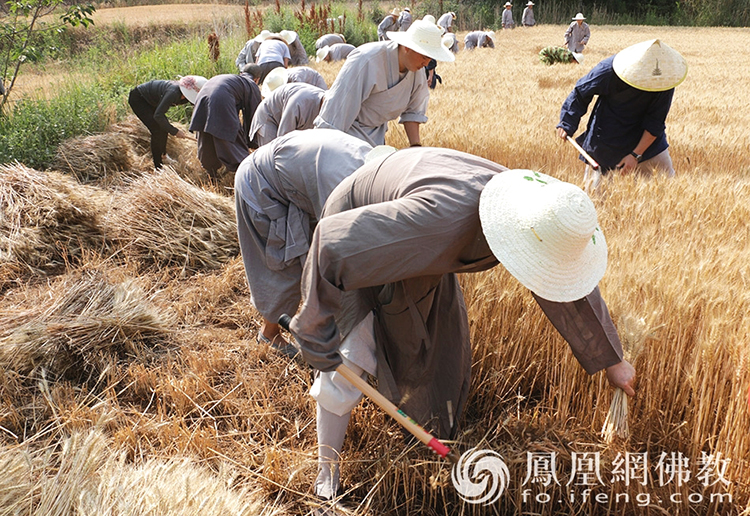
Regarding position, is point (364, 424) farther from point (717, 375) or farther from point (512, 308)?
point (717, 375)

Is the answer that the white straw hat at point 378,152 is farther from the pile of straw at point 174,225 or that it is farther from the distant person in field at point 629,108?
the pile of straw at point 174,225

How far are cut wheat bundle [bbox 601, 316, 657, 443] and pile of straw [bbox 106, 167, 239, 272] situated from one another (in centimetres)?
276

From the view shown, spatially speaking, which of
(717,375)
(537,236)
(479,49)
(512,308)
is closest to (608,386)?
(717,375)

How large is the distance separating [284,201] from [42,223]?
2.25 m

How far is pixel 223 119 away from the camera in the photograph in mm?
4422

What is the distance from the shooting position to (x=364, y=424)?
2.02 meters

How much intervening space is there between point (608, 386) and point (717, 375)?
0.96ft

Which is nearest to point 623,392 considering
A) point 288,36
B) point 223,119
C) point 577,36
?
point 223,119

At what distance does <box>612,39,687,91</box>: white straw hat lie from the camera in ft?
10.5

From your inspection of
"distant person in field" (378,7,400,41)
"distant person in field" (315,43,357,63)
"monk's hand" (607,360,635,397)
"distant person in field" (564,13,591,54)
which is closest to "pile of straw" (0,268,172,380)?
"monk's hand" (607,360,635,397)

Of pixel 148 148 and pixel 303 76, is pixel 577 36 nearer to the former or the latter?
pixel 148 148

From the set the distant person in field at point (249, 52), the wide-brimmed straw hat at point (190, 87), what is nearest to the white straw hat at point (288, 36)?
the distant person in field at point (249, 52)

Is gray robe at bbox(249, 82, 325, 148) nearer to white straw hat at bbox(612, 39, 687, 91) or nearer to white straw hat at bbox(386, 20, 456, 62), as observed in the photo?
white straw hat at bbox(386, 20, 456, 62)

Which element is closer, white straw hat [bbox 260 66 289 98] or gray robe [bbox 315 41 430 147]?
gray robe [bbox 315 41 430 147]
